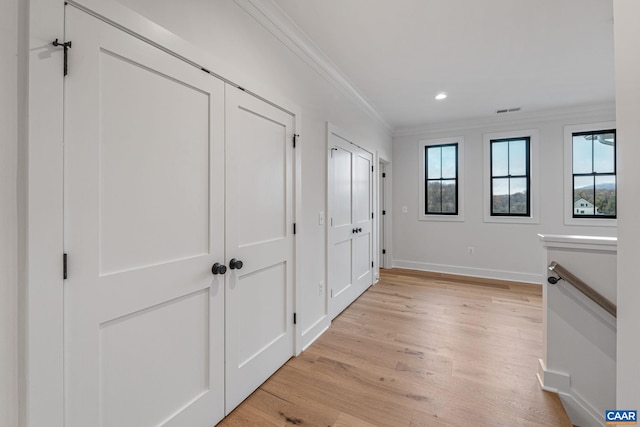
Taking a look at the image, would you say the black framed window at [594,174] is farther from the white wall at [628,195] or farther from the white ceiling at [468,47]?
the white wall at [628,195]

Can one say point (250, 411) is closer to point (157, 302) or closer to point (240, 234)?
point (157, 302)

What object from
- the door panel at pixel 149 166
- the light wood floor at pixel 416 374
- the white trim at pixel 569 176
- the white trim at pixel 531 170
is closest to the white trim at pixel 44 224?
the door panel at pixel 149 166

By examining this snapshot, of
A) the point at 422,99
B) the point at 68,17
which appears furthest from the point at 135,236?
the point at 422,99

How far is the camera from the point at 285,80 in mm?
2137

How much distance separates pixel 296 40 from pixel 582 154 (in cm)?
458

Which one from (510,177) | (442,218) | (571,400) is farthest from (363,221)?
(510,177)

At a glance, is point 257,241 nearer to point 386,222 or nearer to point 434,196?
point 386,222

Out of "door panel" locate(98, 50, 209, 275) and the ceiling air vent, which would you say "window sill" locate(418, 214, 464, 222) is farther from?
"door panel" locate(98, 50, 209, 275)

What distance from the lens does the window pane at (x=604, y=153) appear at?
395 cm

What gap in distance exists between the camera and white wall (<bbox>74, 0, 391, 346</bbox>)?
141 cm

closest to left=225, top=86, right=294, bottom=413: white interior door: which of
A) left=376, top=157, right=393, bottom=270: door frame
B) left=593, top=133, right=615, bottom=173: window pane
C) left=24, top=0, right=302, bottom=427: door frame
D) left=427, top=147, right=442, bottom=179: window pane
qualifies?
left=24, top=0, right=302, bottom=427: door frame

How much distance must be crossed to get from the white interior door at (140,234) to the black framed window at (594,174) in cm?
514

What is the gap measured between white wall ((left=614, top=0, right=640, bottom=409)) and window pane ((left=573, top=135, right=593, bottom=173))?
4.55 meters

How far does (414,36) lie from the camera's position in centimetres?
231
